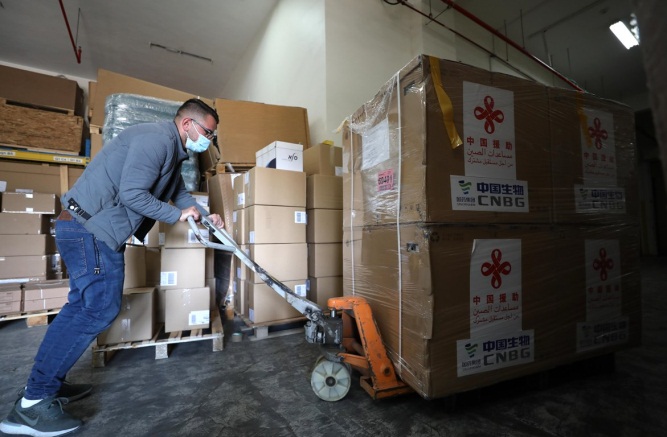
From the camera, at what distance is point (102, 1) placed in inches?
187

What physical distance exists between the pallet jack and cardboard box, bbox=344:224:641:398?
95 millimetres

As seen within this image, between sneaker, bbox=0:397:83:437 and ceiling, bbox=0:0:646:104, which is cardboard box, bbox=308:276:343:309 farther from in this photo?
ceiling, bbox=0:0:646:104

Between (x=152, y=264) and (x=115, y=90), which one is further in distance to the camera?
(x=115, y=90)

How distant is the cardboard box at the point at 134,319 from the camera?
234 centimetres

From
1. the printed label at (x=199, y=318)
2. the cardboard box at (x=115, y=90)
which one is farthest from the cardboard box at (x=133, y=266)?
the cardboard box at (x=115, y=90)

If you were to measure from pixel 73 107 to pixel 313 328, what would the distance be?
5473mm

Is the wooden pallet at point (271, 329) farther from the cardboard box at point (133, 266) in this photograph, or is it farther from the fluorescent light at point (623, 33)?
the fluorescent light at point (623, 33)

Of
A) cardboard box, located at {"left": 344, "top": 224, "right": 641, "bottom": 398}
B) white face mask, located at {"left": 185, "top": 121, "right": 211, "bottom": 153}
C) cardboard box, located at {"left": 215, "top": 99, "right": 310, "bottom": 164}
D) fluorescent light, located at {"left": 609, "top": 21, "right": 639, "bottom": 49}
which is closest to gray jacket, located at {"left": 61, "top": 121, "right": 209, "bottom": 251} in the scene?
white face mask, located at {"left": 185, "top": 121, "right": 211, "bottom": 153}

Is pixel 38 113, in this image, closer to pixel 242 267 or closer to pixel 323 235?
pixel 242 267

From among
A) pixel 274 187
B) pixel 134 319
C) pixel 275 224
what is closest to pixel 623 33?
pixel 274 187

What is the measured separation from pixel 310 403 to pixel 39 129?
215 inches

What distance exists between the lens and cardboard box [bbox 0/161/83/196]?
4250 millimetres

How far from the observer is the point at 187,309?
8.68 ft

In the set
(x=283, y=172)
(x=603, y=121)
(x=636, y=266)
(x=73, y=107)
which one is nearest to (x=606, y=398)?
(x=636, y=266)
